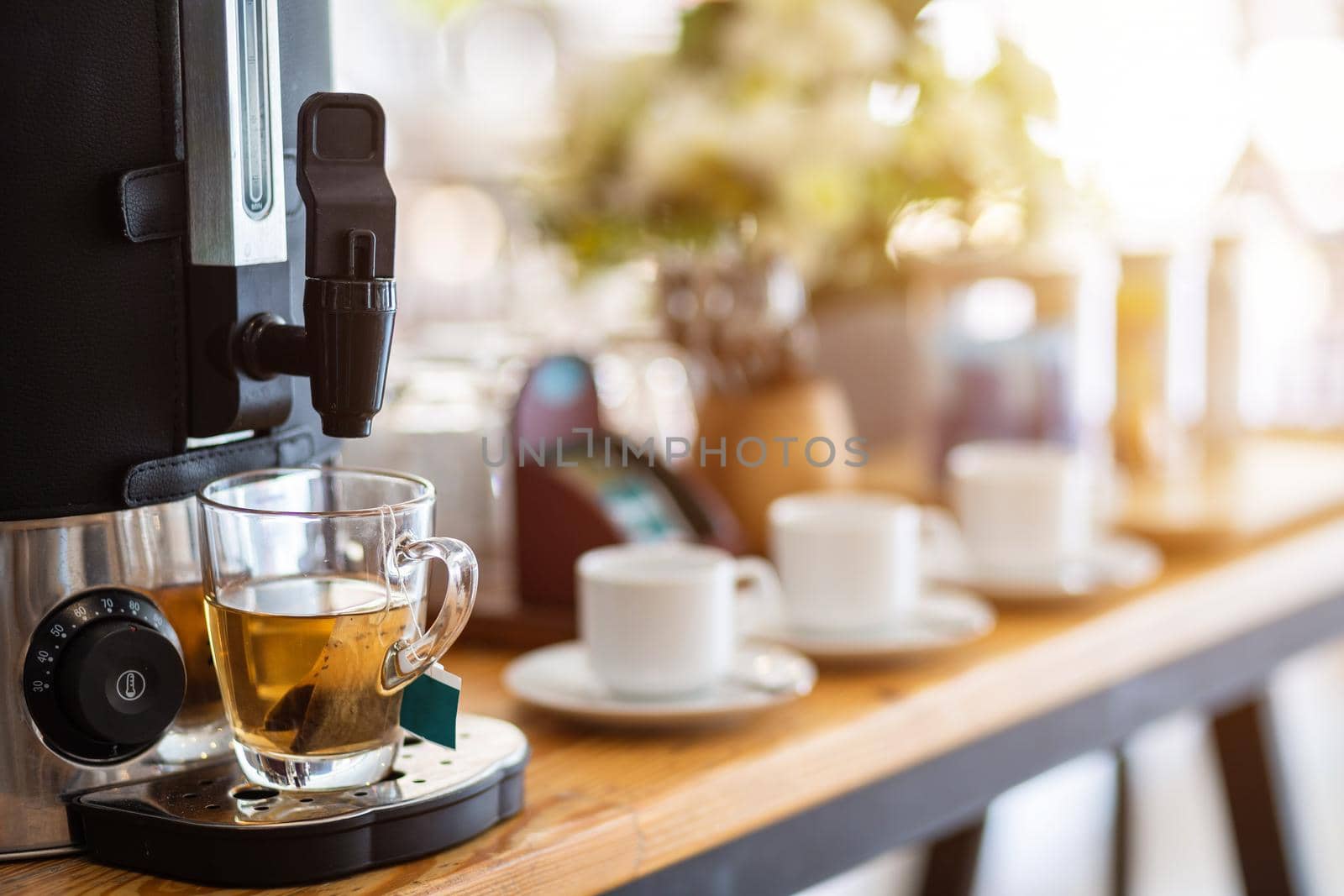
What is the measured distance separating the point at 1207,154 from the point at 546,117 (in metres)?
0.97

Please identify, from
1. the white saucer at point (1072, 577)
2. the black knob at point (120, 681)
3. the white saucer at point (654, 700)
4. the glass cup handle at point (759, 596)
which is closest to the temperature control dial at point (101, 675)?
the black knob at point (120, 681)

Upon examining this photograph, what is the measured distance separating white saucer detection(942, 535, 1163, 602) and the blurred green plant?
0.34m

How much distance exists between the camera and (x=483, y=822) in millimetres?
639

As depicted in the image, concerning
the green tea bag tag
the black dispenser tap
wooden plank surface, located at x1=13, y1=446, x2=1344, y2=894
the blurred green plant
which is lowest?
wooden plank surface, located at x1=13, y1=446, x2=1344, y2=894

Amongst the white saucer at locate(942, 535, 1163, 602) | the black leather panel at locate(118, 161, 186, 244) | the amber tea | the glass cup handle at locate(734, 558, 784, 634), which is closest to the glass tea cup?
the amber tea

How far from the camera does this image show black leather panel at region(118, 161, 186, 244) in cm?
58

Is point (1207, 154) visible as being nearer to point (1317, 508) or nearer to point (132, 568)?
point (1317, 508)

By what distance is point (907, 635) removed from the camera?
3.14ft

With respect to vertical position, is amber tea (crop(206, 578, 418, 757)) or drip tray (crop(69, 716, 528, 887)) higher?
amber tea (crop(206, 578, 418, 757))

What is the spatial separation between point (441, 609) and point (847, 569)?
417 mm

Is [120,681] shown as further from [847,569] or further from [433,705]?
[847,569]

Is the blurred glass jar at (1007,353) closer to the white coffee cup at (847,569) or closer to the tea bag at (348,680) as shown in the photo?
the white coffee cup at (847,569)

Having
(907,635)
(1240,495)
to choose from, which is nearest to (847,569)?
(907,635)

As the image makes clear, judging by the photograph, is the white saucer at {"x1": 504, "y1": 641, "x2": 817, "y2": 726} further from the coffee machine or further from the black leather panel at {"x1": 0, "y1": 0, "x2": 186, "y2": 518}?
the black leather panel at {"x1": 0, "y1": 0, "x2": 186, "y2": 518}
